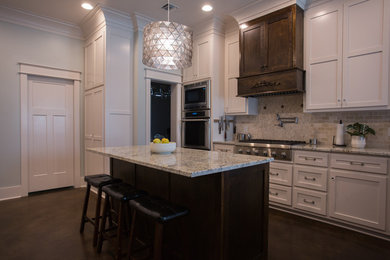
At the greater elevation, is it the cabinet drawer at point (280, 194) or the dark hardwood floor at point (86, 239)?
the cabinet drawer at point (280, 194)

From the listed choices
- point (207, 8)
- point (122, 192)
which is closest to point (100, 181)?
point (122, 192)

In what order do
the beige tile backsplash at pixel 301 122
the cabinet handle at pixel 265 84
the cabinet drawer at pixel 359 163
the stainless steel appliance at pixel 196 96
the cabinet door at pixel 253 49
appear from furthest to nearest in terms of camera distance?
the stainless steel appliance at pixel 196 96
the cabinet door at pixel 253 49
the cabinet handle at pixel 265 84
the beige tile backsplash at pixel 301 122
the cabinet drawer at pixel 359 163

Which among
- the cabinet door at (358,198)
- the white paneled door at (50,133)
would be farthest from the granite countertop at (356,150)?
the white paneled door at (50,133)

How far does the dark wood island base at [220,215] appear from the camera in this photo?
1.65m

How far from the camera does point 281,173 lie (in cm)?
322

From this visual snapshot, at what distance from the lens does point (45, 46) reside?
4090 mm

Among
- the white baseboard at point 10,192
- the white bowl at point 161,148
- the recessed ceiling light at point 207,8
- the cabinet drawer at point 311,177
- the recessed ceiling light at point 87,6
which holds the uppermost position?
the recessed ceiling light at point 207,8

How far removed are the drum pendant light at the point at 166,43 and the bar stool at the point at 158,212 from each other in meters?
1.40

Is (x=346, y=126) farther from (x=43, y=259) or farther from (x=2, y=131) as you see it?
(x=2, y=131)

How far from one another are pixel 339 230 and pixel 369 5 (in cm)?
261

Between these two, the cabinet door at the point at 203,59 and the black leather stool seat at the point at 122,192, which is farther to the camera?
the cabinet door at the point at 203,59

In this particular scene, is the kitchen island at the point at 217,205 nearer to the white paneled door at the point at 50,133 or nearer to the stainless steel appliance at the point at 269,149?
the stainless steel appliance at the point at 269,149

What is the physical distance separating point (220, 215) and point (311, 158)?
1844 mm

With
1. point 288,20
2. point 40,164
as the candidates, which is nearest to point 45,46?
point 40,164
